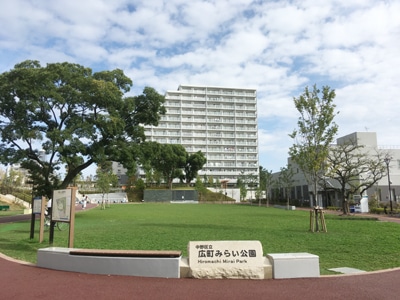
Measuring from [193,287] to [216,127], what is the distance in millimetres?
98439

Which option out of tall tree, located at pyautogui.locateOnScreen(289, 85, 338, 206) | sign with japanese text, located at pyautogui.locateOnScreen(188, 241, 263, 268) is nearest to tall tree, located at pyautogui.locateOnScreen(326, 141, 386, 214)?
tall tree, located at pyautogui.locateOnScreen(289, 85, 338, 206)

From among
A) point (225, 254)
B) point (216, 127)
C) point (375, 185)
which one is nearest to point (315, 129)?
point (225, 254)

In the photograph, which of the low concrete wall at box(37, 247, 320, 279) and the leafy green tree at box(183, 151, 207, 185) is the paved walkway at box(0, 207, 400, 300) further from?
the leafy green tree at box(183, 151, 207, 185)

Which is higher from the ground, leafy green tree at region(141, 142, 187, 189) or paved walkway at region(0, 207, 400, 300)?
leafy green tree at region(141, 142, 187, 189)

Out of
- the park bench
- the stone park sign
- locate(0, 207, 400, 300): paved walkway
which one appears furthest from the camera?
the park bench

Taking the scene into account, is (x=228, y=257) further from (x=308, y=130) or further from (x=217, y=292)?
(x=308, y=130)

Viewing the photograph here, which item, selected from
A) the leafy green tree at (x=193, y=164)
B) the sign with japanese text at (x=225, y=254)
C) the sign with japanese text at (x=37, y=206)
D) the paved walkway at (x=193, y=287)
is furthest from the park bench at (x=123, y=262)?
the leafy green tree at (x=193, y=164)

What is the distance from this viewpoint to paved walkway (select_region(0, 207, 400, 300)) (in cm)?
528

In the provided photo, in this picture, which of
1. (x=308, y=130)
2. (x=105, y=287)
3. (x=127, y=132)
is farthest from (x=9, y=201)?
(x=105, y=287)

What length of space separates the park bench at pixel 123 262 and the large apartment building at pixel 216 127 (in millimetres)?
90600

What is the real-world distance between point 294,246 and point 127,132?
627 inches

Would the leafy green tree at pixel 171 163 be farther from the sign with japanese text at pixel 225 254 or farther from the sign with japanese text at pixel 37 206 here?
the sign with japanese text at pixel 225 254

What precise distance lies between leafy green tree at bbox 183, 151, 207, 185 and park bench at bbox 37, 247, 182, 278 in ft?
222

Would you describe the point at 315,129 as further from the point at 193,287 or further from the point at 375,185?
the point at 375,185
